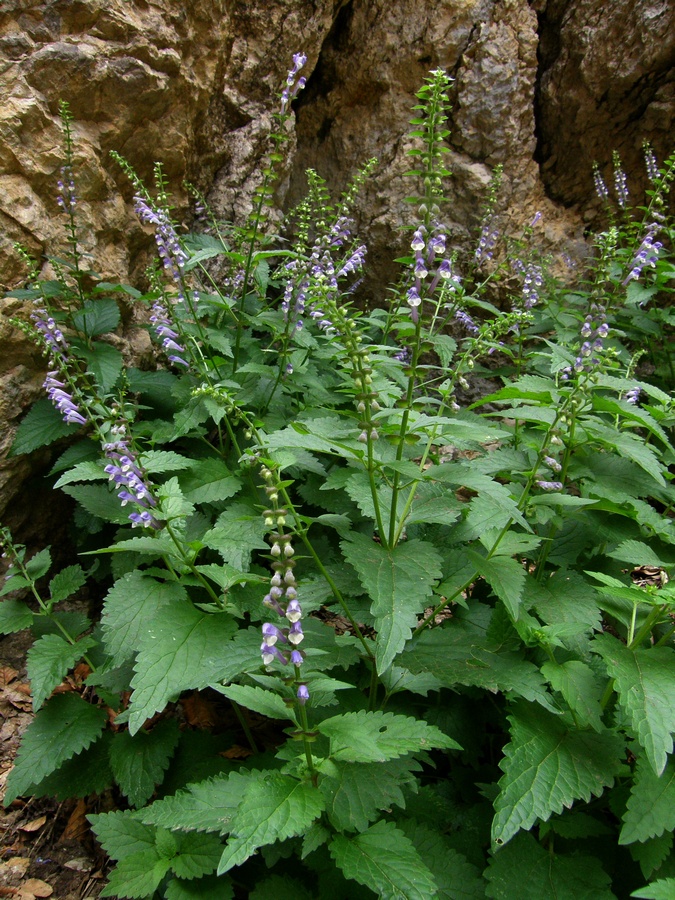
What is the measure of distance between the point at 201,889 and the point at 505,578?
1853 mm

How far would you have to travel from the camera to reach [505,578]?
240 centimetres

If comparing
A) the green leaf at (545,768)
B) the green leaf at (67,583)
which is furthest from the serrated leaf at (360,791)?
the green leaf at (67,583)

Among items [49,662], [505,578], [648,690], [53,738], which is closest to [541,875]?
[648,690]

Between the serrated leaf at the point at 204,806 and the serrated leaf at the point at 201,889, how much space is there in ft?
1.29

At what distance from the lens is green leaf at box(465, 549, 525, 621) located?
231 cm

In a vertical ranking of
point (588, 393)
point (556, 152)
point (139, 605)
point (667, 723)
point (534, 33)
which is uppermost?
point (534, 33)

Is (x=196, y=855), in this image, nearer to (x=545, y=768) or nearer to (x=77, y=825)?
(x=77, y=825)

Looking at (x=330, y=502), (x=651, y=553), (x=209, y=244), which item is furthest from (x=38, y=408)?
(x=651, y=553)

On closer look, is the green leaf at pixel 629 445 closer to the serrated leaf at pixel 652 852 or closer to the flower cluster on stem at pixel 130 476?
the serrated leaf at pixel 652 852

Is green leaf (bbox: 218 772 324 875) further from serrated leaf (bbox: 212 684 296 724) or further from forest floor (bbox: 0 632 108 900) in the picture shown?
forest floor (bbox: 0 632 108 900)

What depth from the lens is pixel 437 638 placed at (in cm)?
270

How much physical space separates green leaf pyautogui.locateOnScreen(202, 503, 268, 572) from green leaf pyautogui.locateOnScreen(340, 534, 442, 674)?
0.45 metres

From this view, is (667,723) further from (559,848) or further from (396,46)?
(396,46)

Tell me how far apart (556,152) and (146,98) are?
4.74 m
